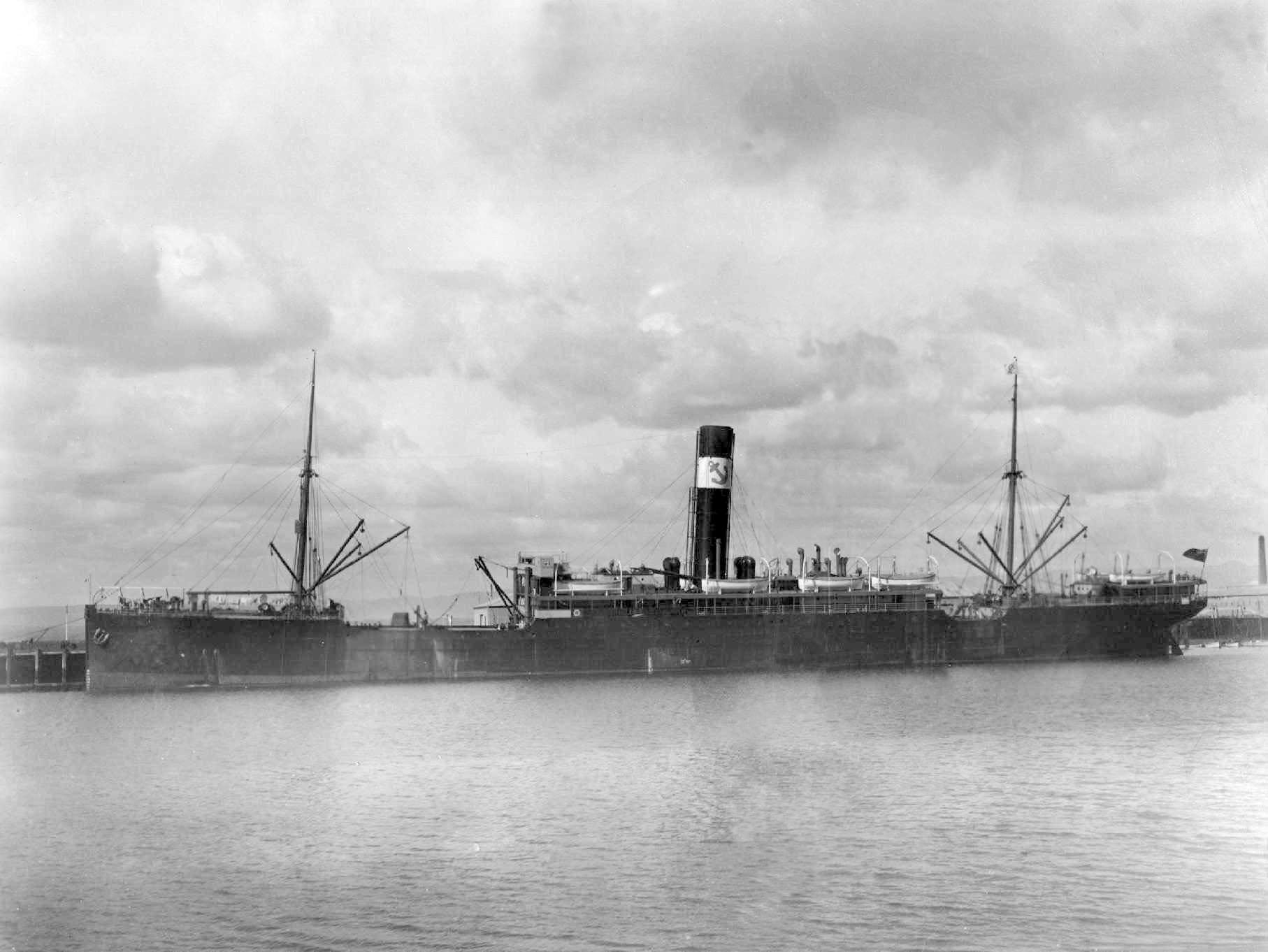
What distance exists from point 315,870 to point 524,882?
347 centimetres

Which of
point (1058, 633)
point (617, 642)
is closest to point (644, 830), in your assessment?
point (617, 642)

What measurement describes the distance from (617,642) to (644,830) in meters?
32.1

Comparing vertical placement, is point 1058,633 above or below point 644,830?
above

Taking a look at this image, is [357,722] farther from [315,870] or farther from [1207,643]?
[1207,643]

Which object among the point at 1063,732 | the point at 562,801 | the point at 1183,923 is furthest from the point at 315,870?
the point at 1063,732

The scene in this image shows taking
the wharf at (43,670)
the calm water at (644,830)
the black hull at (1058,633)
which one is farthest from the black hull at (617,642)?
the calm water at (644,830)

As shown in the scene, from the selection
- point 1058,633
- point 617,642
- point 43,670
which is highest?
point 1058,633

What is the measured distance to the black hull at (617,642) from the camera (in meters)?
49.1

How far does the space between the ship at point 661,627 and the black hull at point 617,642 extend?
6 centimetres

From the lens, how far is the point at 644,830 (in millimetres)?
21562

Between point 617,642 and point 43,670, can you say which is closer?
point 617,642

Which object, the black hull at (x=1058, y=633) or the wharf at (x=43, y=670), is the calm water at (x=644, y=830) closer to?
the wharf at (x=43, y=670)

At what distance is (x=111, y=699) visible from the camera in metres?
47.1

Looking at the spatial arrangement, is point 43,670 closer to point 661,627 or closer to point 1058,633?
point 661,627
